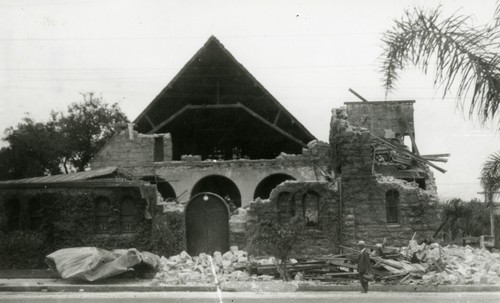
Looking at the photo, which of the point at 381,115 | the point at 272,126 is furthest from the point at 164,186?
the point at 381,115

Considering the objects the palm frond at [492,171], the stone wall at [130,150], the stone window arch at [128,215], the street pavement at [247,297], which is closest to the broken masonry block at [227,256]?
the stone window arch at [128,215]

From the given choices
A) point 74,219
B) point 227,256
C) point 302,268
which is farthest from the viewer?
point 74,219

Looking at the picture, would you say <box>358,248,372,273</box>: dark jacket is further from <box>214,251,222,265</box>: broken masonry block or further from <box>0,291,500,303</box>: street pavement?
<box>214,251,222,265</box>: broken masonry block

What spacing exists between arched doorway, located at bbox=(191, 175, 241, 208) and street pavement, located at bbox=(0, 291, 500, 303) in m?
13.8

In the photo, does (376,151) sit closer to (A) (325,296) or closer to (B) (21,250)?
(A) (325,296)

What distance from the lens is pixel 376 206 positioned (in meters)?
22.5

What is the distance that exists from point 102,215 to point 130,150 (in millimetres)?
7648

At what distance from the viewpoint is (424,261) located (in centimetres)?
1862

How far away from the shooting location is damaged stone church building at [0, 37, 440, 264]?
73.4 ft

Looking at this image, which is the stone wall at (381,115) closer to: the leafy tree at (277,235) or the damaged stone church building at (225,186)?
the damaged stone church building at (225,186)

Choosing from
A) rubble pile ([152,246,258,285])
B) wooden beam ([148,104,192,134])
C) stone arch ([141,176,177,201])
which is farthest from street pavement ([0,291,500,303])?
wooden beam ([148,104,192,134])

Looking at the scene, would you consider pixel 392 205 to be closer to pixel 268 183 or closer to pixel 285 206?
pixel 285 206

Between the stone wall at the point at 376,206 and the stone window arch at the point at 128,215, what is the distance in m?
8.05

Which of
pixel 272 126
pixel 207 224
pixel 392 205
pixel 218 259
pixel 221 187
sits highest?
pixel 272 126
